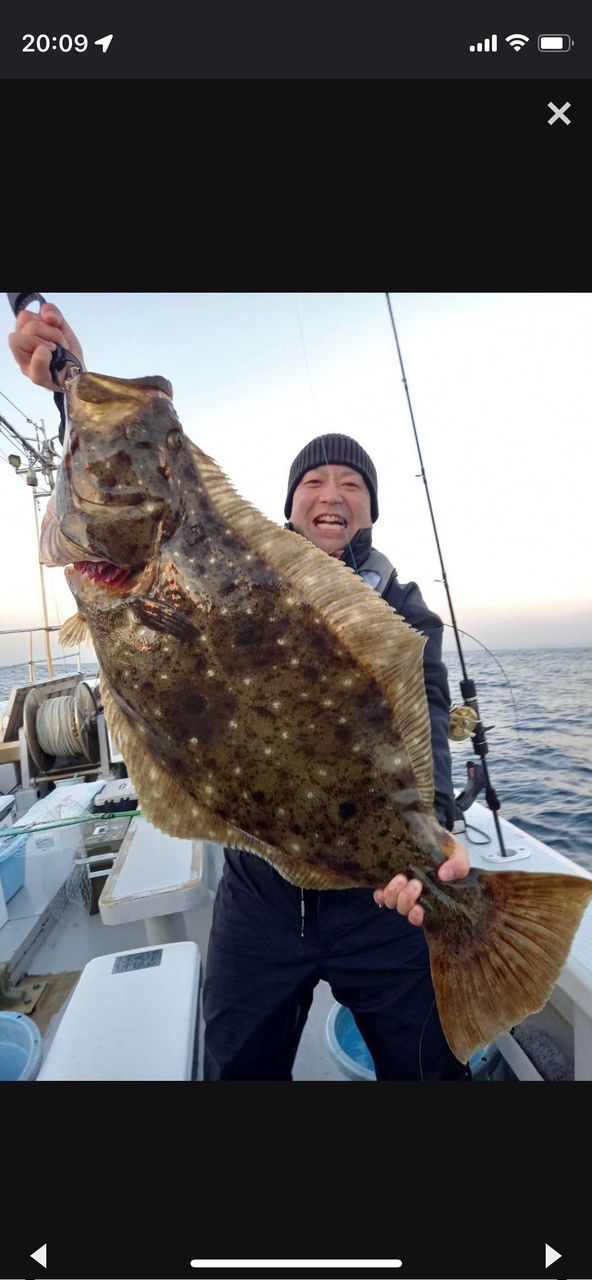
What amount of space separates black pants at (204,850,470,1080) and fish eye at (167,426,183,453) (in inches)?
46.2

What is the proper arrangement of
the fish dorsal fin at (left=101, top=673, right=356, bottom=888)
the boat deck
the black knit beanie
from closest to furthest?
the fish dorsal fin at (left=101, top=673, right=356, bottom=888) → the boat deck → the black knit beanie

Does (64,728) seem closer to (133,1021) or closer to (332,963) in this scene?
(133,1021)

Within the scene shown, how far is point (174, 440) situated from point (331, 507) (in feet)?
2.48

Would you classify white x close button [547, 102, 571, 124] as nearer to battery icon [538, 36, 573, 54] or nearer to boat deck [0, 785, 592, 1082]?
battery icon [538, 36, 573, 54]

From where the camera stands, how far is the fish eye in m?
1.08

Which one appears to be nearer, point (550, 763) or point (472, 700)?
point (472, 700)

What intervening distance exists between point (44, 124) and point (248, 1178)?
189 cm

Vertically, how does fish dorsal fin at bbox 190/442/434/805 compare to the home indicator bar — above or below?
above

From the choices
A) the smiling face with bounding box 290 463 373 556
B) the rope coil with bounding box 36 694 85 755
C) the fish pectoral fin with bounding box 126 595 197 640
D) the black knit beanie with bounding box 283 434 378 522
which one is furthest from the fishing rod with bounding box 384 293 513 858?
the rope coil with bounding box 36 694 85 755

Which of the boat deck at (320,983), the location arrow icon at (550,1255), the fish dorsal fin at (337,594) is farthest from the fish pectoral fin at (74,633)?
the location arrow icon at (550,1255)

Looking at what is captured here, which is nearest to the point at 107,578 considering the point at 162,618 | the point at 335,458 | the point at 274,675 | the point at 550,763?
the point at 162,618

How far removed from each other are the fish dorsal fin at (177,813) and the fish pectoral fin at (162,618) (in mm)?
213

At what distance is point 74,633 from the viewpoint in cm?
128

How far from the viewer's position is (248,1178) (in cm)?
97
